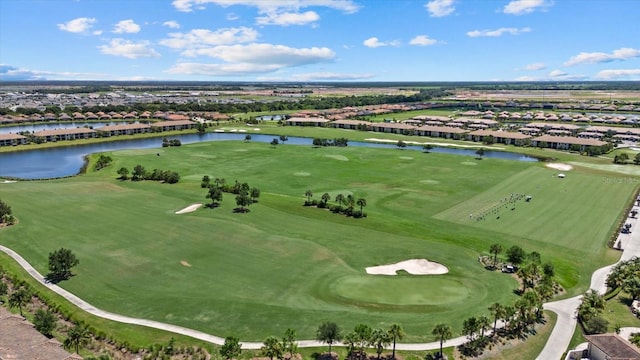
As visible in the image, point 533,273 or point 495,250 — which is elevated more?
point 495,250

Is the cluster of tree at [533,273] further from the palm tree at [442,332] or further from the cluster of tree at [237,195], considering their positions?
Answer: the cluster of tree at [237,195]

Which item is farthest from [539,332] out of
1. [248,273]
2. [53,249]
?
[53,249]

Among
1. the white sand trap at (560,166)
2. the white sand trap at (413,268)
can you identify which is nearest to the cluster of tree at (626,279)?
the white sand trap at (413,268)

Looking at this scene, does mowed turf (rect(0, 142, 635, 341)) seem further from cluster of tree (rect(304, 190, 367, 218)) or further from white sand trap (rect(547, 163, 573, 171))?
white sand trap (rect(547, 163, 573, 171))

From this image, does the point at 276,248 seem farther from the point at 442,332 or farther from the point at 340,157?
the point at 340,157

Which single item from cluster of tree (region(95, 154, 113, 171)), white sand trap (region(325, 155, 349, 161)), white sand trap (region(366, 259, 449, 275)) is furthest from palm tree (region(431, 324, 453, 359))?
cluster of tree (region(95, 154, 113, 171))

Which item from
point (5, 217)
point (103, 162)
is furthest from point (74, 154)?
point (5, 217)
